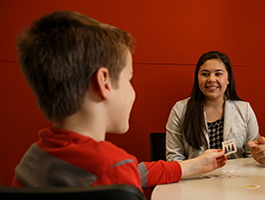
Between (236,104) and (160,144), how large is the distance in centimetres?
78

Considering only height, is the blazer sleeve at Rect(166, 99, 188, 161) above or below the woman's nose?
below

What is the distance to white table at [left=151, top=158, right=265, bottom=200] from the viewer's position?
1160 mm

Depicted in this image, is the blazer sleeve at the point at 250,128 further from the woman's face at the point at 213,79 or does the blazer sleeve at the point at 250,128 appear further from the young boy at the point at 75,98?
the young boy at the point at 75,98

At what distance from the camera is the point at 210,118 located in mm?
2367

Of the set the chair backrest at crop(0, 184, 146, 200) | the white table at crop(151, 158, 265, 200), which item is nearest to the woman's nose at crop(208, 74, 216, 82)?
the white table at crop(151, 158, 265, 200)

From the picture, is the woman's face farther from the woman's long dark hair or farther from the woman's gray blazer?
the woman's gray blazer

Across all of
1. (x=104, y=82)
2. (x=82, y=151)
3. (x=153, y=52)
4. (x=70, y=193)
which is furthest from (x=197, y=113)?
(x=70, y=193)

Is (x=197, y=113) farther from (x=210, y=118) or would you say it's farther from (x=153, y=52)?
(x=153, y=52)

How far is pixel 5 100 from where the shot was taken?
273 centimetres

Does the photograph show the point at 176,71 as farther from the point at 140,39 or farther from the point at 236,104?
the point at 236,104

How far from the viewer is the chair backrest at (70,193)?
0.48m

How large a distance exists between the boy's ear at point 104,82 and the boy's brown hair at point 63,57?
15 mm

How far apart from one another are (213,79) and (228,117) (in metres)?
0.36

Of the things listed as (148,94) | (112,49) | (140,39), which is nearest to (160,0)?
(140,39)
